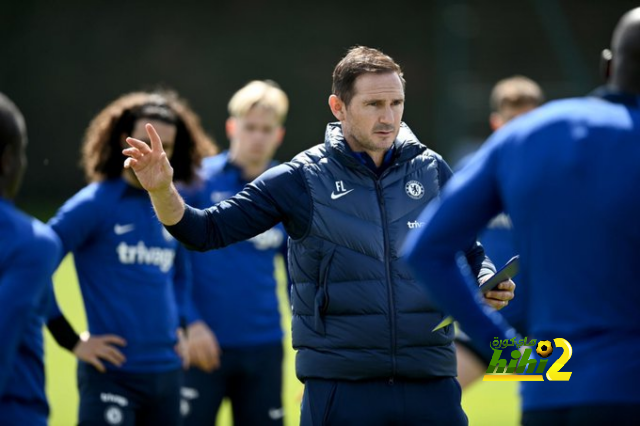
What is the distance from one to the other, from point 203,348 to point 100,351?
1.00 metres

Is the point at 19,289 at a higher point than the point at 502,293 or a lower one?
higher

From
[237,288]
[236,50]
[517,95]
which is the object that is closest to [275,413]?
[237,288]

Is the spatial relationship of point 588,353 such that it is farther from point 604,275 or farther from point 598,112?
point 598,112

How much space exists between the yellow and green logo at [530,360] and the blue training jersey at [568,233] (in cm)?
2

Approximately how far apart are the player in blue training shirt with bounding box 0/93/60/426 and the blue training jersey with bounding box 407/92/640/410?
1116 mm

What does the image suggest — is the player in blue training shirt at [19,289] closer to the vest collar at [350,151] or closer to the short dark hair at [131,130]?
the vest collar at [350,151]

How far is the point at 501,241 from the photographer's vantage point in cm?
775

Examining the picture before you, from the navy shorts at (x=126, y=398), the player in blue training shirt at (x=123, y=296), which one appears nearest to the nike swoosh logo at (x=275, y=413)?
the player in blue training shirt at (x=123, y=296)

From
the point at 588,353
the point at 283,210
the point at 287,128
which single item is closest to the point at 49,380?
the point at 283,210

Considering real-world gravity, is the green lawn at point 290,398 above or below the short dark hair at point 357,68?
below

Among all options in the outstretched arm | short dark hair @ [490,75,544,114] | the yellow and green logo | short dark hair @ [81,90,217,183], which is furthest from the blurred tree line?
the yellow and green logo

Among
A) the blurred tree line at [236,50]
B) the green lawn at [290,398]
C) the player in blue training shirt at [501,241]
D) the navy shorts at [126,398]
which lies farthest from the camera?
the blurred tree line at [236,50]

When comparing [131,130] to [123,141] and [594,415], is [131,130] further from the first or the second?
[594,415]

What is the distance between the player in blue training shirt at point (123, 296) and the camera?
17.7 feet
